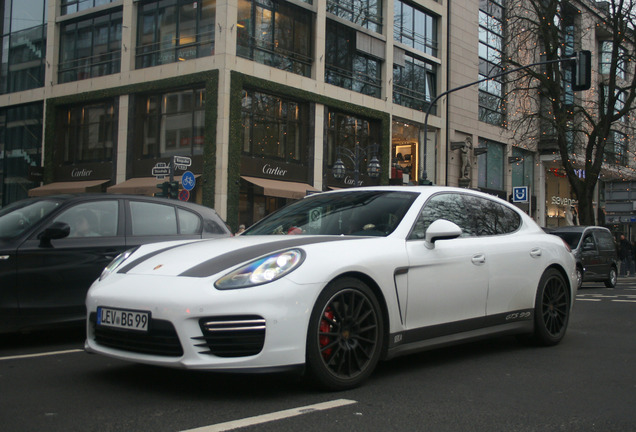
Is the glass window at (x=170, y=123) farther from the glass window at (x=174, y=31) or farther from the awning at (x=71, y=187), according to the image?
the awning at (x=71, y=187)

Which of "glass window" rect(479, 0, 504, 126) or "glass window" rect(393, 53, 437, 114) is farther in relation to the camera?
"glass window" rect(479, 0, 504, 126)

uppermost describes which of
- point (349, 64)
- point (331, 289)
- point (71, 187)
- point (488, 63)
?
point (488, 63)

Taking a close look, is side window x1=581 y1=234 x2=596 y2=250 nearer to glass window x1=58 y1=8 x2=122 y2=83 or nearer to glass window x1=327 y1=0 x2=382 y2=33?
glass window x1=327 y1=0 x2=382 y2=33

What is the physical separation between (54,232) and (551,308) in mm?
4591

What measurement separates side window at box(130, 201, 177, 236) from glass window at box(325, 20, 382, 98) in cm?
2339

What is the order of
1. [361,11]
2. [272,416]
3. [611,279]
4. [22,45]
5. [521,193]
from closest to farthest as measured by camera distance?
[272,416] < [611,279] < [521,193] < [361,11] < [22,45]

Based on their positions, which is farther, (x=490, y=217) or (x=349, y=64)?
(x=349, y=64)

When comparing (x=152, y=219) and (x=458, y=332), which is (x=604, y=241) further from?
(x=458, y=332)

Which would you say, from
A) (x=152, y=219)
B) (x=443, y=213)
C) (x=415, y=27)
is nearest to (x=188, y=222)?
(x=152, y=219)

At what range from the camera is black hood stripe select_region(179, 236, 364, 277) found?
4.32 metres

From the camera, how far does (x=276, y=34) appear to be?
27781 mm

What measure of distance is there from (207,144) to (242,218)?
10.4 feet

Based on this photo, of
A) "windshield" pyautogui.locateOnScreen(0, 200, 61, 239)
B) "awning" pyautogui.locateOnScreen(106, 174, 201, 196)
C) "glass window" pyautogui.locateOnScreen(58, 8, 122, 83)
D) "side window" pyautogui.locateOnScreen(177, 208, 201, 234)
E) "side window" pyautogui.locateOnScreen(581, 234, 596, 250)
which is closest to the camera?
"windshield" pyautogui.locateOnScreen(0, 200, 61, 239)

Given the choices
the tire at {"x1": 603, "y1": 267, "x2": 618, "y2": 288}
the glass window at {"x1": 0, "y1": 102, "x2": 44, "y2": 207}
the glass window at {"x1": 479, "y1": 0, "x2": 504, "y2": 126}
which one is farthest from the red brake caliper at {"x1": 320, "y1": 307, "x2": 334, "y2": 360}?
the glass window at {"x1": 479, "y1": 0, "x2": 504, "y2": 126}
